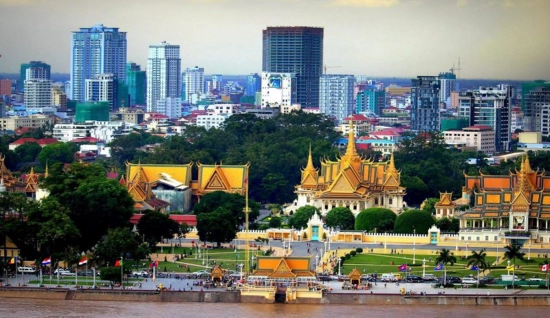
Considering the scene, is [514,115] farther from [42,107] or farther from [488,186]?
[488,186]

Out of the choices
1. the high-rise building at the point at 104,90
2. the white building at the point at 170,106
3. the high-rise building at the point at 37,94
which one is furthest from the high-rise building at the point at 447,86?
the high-rise building at the point at 37,94

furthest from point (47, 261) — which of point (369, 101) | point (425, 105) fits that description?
point (369, 101)

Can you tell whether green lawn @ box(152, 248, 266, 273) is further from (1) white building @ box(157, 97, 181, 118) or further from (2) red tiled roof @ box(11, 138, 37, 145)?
(1) white building @ box(157, 97, 181, 118)

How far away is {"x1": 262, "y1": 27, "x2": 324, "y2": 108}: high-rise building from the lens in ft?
Result: 591

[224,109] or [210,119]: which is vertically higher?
[224,109]

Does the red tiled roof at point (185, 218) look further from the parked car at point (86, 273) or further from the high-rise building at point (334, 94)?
the high-rise building at point (334, 94)

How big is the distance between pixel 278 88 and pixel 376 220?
9921 centimetres

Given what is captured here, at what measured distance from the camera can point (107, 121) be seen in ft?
490

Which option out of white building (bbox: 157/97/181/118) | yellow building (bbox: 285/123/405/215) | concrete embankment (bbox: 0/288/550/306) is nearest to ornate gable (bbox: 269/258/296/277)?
concrete embankment (bbox: 0/288/550/306)

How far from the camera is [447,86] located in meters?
196

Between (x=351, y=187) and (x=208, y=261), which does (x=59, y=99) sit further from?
(x=208, y=261)

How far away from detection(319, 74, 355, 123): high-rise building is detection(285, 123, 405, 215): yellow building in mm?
Answer: 98588

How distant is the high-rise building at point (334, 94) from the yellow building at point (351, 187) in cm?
9859

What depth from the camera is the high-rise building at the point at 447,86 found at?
190375 mm
